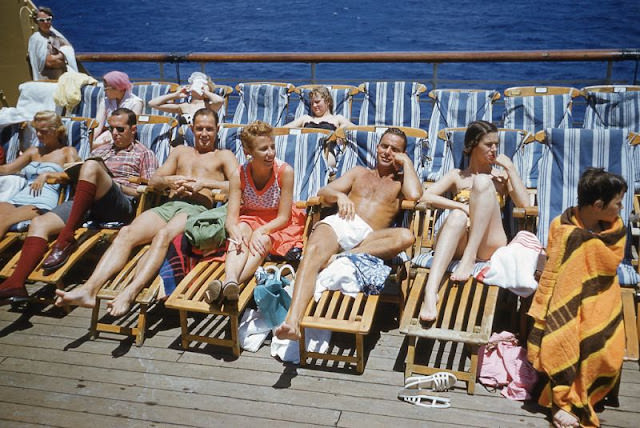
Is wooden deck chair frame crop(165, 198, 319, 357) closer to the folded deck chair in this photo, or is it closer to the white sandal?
the folded deck chair

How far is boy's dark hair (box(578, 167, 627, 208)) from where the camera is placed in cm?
271

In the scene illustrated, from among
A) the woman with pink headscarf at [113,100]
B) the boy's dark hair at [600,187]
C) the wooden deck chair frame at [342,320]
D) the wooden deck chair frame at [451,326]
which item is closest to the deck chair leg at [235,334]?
the wooden deck chair frame at [342,320]

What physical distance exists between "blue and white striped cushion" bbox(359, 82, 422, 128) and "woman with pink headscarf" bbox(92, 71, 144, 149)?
2.07 m

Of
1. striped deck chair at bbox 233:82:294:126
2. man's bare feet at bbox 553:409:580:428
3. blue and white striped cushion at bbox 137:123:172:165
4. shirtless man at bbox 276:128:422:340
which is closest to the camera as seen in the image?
man's bare feet at bbox 553:409:580:428

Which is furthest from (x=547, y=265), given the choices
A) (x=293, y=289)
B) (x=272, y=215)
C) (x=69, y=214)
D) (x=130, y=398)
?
(x=69, y=214)

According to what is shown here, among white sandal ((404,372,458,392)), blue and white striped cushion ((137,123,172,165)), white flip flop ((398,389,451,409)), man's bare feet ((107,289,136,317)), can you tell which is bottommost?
white flip flop ((398,389,451,409))

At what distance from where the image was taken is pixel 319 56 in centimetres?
619

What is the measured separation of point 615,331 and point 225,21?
38.4 meters

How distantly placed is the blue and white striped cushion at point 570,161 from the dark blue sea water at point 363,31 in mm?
20850

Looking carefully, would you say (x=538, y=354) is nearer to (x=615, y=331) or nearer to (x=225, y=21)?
(x=615, y=331)

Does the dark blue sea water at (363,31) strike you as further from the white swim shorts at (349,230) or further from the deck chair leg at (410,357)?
the deck chair leg at (410,357)

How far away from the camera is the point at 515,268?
3123 mm

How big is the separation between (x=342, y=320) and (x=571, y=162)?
1.87 metres

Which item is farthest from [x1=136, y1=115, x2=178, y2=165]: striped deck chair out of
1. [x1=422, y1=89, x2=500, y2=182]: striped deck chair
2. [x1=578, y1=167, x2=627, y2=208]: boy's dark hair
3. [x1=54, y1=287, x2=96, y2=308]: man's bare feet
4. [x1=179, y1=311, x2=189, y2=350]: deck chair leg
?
[x1=578, y1=167, x2=627, y2=208]: boy's dark hair
